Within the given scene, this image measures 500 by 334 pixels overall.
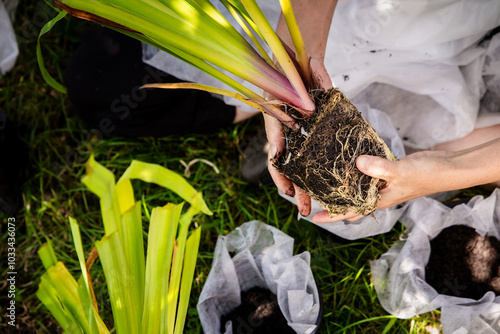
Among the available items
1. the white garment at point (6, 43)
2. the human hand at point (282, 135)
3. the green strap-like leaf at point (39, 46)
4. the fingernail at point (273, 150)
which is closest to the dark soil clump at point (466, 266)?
the human hand at point (282, 135)

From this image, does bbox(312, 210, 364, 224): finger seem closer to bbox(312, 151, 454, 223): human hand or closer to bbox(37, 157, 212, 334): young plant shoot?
bbox(312, 151, 454, 223): human hand

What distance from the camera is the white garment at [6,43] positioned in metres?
1.50

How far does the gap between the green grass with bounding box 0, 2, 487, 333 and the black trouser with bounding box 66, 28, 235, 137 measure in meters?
0.17

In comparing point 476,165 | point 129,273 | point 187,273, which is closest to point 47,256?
point 129,273

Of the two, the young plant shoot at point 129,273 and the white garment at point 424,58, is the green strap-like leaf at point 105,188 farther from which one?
the white garment at point 424,58

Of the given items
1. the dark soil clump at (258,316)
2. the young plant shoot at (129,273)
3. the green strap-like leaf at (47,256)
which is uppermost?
the green strap-like leaf at (47,256)

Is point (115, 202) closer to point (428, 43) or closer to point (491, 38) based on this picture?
point (428, 43)

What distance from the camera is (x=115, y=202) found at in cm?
77

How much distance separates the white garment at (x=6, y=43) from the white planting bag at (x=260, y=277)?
1089 millimetres

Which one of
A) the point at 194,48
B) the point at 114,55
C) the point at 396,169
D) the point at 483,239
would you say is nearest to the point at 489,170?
the point at 396,169

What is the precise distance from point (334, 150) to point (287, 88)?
0.17 m

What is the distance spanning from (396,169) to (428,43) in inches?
20.1

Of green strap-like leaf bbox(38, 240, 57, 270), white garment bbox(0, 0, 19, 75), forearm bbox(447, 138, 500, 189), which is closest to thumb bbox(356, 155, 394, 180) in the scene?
forearm bbox(447, 138, 500, 189)

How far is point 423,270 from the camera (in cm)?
125
